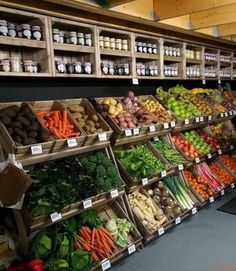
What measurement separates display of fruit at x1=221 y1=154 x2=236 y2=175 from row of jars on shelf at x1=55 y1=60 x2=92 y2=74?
9.31 feet

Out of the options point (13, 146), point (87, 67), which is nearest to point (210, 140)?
point (87, 67)

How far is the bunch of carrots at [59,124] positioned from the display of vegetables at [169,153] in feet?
4.26

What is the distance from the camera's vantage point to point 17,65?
234 cm

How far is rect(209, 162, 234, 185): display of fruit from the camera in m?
4.31

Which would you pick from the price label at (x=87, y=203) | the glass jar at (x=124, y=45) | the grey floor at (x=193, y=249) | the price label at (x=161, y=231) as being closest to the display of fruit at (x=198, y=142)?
the grey floor at (x=193, y=249)

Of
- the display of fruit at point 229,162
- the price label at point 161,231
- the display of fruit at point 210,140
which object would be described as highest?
the display of fruit at point 210,140

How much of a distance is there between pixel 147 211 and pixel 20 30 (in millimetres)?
2067

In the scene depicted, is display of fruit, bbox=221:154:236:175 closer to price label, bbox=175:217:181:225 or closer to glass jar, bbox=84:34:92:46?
price label, bbox=175:217:181:225

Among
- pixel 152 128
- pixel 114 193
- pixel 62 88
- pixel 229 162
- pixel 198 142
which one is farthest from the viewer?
pixel 229 162

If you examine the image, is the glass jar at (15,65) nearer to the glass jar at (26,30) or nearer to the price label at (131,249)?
the glass jar at (26,30)

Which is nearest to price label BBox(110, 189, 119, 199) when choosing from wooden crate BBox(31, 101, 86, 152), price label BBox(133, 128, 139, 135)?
wooden crate BBox(31, 101, 86, 152)

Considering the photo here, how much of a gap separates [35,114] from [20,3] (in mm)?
837

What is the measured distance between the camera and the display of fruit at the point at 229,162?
4.59 m

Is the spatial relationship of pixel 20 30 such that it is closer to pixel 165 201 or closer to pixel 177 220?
pixel 165 201
